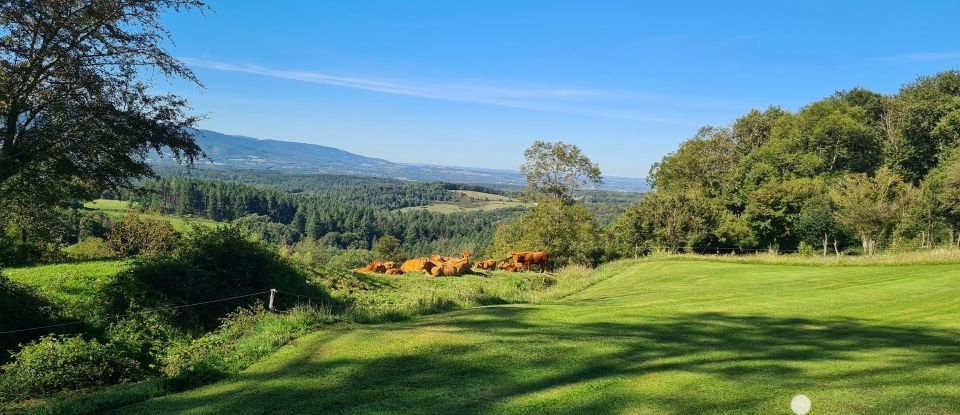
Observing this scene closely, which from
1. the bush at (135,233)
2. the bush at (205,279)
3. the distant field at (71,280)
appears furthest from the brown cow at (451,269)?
the distant field at (71,280)

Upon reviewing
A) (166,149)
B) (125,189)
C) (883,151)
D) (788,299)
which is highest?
(883,151)

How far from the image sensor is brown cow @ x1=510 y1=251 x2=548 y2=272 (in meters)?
37.9

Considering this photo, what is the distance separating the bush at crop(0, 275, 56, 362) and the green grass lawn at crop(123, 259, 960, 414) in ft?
25.2

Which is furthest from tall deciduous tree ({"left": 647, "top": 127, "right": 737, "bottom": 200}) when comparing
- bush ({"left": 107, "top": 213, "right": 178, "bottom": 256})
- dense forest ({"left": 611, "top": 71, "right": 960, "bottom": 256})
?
bush ({"left": 107, "top": 213, "right": 178, "bottom": 256})

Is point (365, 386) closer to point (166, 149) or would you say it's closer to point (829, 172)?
point (166, 149)

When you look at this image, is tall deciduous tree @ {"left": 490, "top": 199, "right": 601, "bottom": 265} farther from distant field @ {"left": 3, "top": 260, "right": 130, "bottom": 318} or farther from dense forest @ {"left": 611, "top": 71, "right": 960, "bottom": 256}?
distant field @ {"left": 3, "top": 260, "right": 130, "bottom": 318}

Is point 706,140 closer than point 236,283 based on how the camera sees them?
No

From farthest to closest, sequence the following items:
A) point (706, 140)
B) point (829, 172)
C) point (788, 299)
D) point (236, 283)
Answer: point (706, 140) → point (829, 172) → point (236, 283) → point (788, 299)

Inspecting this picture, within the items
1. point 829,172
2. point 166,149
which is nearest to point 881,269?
point 166,149

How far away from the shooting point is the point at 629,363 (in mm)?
8492

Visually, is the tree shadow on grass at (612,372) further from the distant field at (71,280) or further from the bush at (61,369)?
the distant field at (71,280)

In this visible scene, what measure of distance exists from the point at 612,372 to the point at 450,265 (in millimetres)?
24253

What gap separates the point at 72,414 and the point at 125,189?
35.5ft

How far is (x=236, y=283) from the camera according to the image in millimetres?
20062
